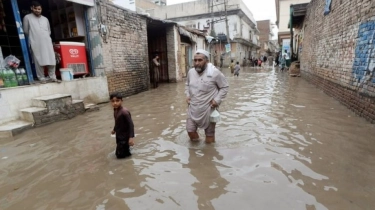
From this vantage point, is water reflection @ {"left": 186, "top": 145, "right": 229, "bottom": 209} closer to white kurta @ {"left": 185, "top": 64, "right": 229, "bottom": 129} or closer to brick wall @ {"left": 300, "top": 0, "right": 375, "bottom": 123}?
white kurta @ {"left": 185, "top": 64, "right": 229, "bottom": 129}

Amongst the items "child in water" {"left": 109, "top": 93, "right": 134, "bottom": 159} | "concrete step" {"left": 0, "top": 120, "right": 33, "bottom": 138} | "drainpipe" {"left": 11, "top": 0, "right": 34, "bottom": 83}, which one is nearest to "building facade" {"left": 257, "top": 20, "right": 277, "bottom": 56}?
"drainpipe" {"left": 11, "top": 0, "right": 34, "bottom": 83}

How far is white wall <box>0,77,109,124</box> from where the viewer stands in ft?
17.4

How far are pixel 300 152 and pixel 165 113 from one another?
3833 millimetres

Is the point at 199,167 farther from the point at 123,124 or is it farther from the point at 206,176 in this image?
the point at 123,124

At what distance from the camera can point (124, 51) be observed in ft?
30.4

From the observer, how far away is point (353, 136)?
4156 millimetres

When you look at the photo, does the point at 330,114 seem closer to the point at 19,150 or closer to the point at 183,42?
the point at 19,150

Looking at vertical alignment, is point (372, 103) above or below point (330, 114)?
above

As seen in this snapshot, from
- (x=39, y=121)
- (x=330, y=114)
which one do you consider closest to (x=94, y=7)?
(x=39, y=121)

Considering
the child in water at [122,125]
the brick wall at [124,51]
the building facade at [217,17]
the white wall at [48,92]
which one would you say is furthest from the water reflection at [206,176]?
the building facade at [217,17]

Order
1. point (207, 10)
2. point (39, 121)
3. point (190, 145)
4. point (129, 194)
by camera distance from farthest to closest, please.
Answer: point (207, 10) < point (39, 121) < point (190, 145) < point (129, 194)

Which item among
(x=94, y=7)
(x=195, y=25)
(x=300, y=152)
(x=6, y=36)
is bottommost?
(x=300, y=152)

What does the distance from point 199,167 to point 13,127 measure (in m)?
4.23

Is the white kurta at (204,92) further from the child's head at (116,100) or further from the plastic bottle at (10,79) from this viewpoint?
the plastic bottle at (10,79)
